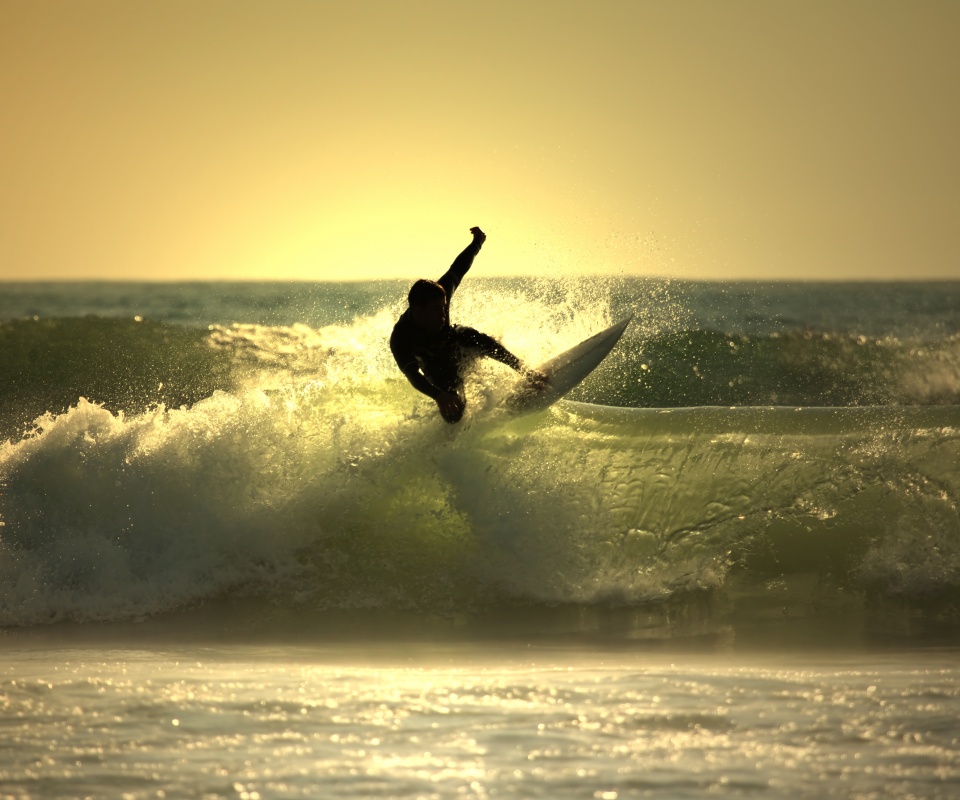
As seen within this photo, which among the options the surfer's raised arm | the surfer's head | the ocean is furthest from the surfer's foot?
the surfer's head

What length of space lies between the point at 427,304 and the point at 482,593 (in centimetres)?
157

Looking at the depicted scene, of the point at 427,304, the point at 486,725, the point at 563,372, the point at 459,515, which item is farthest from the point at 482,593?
the point at 486,725

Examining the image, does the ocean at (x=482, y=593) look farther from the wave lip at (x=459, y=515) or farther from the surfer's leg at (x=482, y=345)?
the surfer's leg at (x=482, y=345)

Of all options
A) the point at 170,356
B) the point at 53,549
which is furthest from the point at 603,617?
the point at 170,356

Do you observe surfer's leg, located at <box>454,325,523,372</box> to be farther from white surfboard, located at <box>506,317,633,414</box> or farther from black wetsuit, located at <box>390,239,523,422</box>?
white surfboard, located at <box>506,317,633,414</box>

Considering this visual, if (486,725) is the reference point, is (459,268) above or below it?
above

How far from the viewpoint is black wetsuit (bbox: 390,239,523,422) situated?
627 centimetres

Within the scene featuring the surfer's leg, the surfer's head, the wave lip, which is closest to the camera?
the wave lip

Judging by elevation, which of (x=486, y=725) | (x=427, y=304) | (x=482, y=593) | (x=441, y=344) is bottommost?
(x=486, y=725)

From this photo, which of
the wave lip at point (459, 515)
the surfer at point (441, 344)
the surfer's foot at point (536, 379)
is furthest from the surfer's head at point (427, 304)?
the surfer's foot at point (536, 379)

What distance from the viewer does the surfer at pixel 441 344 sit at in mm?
6234

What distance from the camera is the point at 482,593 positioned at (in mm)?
5945

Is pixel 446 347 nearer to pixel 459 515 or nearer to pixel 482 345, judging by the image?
pixel 482 345

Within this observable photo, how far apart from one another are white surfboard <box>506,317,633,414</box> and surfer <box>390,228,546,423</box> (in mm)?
223
